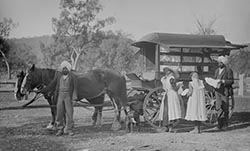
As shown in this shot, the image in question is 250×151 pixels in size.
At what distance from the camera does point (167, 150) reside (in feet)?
13.1

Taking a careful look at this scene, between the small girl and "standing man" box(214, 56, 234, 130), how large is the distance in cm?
48

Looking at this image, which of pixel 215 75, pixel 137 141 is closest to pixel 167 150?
pixel 137 141

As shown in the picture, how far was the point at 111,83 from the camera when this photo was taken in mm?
6004

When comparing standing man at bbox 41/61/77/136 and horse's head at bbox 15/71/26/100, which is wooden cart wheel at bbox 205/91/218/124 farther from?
horse's head at bbox 15/71/26/100

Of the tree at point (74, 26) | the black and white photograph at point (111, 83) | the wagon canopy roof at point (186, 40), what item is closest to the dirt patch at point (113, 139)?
the black and white photograph at point (111, 83)

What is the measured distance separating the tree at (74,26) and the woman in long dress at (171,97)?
162 cm

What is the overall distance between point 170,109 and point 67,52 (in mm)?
2536

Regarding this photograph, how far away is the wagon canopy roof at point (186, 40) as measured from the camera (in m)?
5.91

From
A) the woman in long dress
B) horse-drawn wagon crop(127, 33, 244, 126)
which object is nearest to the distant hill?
horse-drawn wagon crop(127, 33, 244, 126)

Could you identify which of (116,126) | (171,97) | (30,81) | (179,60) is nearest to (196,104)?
(171,97)

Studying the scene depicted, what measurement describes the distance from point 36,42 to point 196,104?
3.34 metres

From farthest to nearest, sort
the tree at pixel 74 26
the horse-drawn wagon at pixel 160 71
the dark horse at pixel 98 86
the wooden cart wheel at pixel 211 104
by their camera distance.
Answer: the wooden cart wheel at pixel 211 104 < the horse-drawn wagon at pixel 160 71 < the dark horse at pixel 98 86 < the tree at pixel 74 26

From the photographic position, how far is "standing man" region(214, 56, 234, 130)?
5758mm

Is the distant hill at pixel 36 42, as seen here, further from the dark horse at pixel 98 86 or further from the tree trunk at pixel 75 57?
the tree trunk at pixel 75 57
